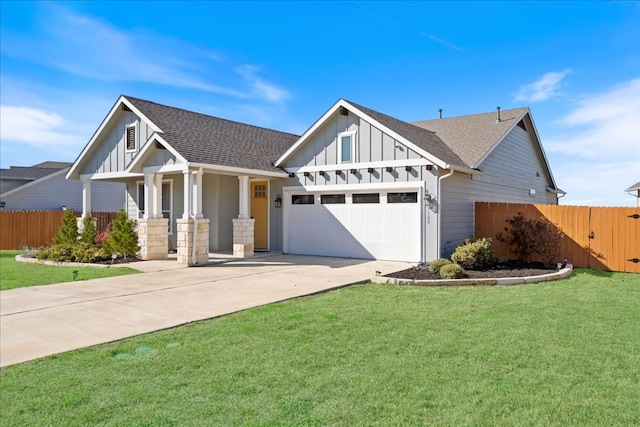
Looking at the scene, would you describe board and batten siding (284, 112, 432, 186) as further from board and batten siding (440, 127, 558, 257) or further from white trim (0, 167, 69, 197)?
white trim (0, 167, 69, 197)

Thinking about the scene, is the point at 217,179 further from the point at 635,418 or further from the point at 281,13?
the point at 635,418

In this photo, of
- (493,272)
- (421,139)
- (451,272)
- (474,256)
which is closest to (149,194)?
(421,139)

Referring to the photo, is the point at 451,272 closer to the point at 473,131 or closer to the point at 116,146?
the point at 473,131

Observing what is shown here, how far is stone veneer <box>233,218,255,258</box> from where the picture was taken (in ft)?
48.4

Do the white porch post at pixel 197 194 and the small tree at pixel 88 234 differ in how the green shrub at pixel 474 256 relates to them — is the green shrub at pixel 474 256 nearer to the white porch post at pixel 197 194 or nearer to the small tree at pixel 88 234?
the white porch post at pixel 197 194

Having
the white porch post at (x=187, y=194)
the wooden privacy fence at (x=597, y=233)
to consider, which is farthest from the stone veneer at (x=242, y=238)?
the wooden privacy fence at (x=597, y=233)

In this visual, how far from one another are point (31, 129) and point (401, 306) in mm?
17903

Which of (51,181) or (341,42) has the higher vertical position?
(341,42)

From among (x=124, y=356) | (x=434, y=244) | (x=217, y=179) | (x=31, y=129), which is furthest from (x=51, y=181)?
(x=124, y=356)

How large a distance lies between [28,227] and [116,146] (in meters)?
8.24

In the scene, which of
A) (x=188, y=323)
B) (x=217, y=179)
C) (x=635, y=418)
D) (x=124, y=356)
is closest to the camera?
(x=635, y=418)

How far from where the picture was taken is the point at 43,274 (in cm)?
1164

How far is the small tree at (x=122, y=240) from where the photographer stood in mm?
14391

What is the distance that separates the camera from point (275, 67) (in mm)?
18953
